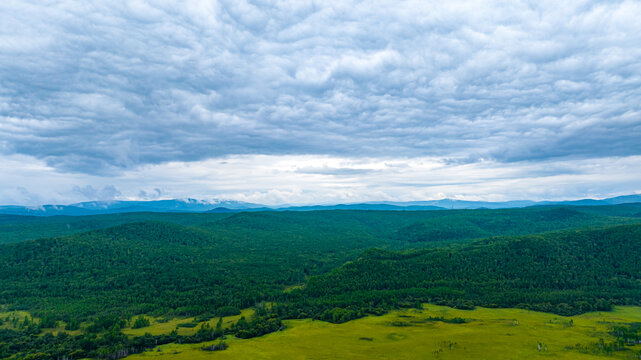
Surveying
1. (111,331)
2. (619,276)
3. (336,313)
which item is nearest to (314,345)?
(336,313)

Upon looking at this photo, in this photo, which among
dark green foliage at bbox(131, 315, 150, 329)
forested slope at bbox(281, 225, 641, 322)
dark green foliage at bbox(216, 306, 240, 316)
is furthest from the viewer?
forested slope at bbox(281, 225, 641, 322)

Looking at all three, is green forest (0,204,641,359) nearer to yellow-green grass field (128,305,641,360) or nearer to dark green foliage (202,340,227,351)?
dark green foliage (202,340,227,351)

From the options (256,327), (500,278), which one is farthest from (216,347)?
(500,278)

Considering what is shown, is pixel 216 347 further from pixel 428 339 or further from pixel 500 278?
pixel 500 278

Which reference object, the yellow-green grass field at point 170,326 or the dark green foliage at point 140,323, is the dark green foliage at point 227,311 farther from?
the dark green foliage at point 140,323

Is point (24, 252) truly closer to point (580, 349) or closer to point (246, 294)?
point (246, 294)

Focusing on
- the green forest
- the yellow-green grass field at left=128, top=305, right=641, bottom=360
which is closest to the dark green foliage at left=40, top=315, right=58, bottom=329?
the green forest
